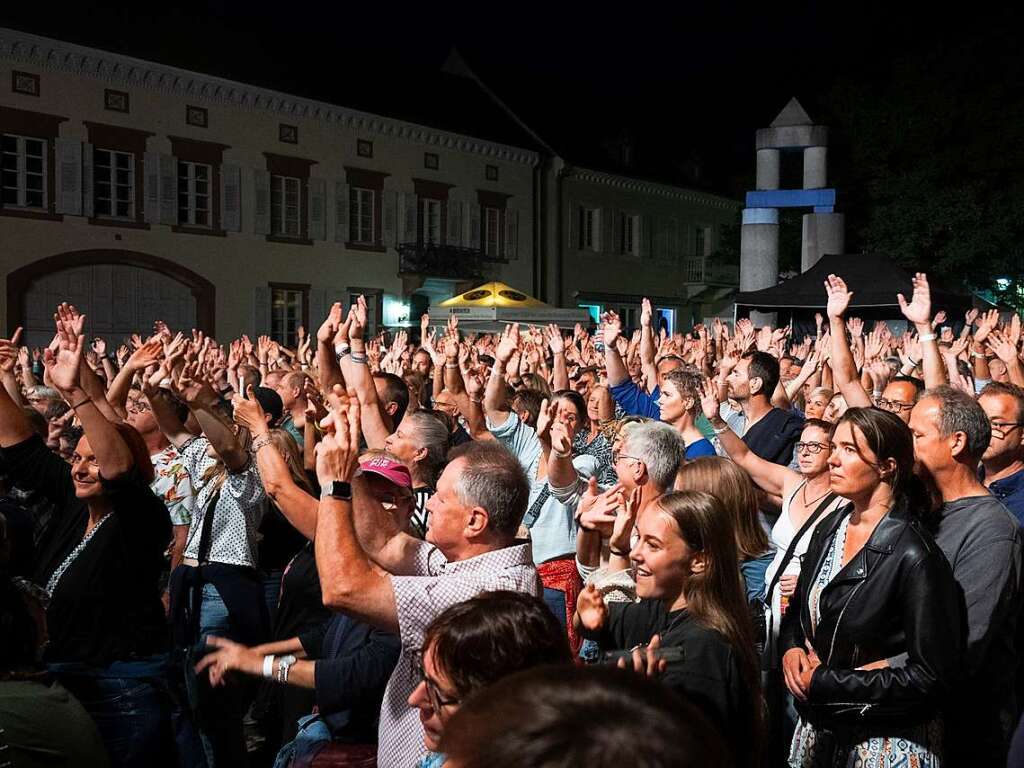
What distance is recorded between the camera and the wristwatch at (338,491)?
3092mm

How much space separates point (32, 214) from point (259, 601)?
21418mm

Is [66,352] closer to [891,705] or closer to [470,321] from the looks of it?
[891,705]

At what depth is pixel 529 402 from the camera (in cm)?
719

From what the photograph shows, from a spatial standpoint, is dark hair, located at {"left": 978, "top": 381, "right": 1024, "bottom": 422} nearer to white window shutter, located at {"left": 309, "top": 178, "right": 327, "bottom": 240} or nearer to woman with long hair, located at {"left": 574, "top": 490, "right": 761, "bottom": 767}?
woman with long hair, located at {"left": 574, "top": 490, "right": 761, "bottom": 767}

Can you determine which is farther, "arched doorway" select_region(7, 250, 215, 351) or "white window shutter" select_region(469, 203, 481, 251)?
"white window shutter" select_region(469, 203, 481, 251)

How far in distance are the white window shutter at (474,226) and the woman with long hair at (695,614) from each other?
31199 millimetres

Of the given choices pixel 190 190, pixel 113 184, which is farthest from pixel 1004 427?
pixel 190 190

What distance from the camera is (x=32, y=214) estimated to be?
78.3 ft

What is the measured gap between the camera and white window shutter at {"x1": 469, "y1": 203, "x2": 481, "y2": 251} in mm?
34156

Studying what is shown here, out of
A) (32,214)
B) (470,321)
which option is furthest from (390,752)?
(32,214)

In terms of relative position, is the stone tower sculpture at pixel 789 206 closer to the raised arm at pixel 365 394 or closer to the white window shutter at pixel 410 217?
the white window shutter at pixel 410 217

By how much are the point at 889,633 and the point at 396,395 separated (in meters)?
4.33

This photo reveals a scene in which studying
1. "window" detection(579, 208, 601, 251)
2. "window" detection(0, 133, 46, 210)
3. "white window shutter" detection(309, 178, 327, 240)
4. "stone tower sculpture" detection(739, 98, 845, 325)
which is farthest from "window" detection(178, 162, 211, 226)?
"window" detection(579, 208, 601, 251)

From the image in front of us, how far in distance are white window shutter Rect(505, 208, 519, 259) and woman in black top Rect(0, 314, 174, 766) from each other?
1246 inches
